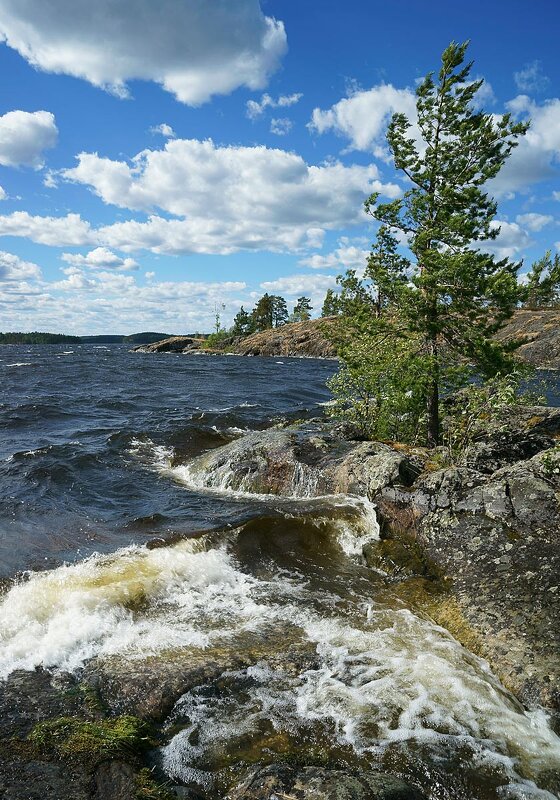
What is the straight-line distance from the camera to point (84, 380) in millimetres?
45188

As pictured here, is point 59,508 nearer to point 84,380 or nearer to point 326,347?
point 84,380

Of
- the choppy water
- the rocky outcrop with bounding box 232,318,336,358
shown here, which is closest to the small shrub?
the choppy water

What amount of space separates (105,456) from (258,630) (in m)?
12.8

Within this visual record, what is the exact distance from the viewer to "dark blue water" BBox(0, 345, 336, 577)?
11516 mm

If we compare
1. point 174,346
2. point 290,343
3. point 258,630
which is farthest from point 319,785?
point 174,346

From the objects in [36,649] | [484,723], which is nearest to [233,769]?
[484,723]

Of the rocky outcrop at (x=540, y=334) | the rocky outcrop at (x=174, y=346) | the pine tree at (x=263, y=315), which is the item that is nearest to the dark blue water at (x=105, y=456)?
the rocky outcrop at (x=540, y=334)

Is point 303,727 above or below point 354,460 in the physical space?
below

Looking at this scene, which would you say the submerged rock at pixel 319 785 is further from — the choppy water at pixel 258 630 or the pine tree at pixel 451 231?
the pine tree at pixel 451 231

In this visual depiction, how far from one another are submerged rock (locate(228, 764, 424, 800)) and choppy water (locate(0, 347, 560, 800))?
446 millimetres

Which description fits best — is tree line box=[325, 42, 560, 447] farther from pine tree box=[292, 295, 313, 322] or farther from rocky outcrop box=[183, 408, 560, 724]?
pine tree box=[292, 295, 313, 322]

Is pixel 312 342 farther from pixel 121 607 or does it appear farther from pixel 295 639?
pixel 295 639

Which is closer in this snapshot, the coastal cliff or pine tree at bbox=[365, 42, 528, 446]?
pine tree at bbox=[365, 42, 528, 446]

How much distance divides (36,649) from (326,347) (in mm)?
98421
